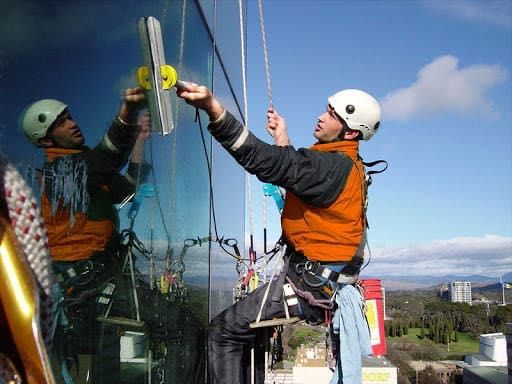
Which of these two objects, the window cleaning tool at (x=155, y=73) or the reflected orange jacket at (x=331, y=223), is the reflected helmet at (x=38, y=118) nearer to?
the window cleaning tool at (x=155, y=73)

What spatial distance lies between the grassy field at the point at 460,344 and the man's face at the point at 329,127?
91.5m

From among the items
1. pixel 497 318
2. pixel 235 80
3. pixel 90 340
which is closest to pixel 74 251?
pixel 90 340

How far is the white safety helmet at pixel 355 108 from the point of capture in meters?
3.23

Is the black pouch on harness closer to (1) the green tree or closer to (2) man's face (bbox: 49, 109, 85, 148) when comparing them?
(2) man's face (bbox: 49, 109, 85, 148)

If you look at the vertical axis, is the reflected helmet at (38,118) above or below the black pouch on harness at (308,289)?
above

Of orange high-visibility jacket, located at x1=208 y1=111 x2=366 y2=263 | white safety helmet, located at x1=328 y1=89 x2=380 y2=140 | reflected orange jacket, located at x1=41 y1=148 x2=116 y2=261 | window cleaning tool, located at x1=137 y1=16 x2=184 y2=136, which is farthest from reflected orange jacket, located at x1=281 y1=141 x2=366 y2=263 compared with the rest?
reflected orange jacket, located at x1=41 y1=148 x2=116 y2=261

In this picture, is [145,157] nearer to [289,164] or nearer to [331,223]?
[289,164]

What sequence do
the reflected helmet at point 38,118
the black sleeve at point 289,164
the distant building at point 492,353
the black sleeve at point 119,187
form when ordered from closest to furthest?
the reflected helmet at point 38,118, the black sleeve at point 119,187, the black sleeve at point 289,164, the distant building at point 492,353

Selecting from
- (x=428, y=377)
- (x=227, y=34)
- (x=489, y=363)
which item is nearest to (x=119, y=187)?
(x=227, y=34)

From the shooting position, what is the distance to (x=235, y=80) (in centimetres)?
576

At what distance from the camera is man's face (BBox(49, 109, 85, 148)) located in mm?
1481

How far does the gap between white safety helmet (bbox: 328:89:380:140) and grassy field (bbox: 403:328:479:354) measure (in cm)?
9148

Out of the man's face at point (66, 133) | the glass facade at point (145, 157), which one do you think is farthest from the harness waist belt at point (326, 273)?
the man's face at point (66, 133)

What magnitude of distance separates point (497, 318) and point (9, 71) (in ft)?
322
